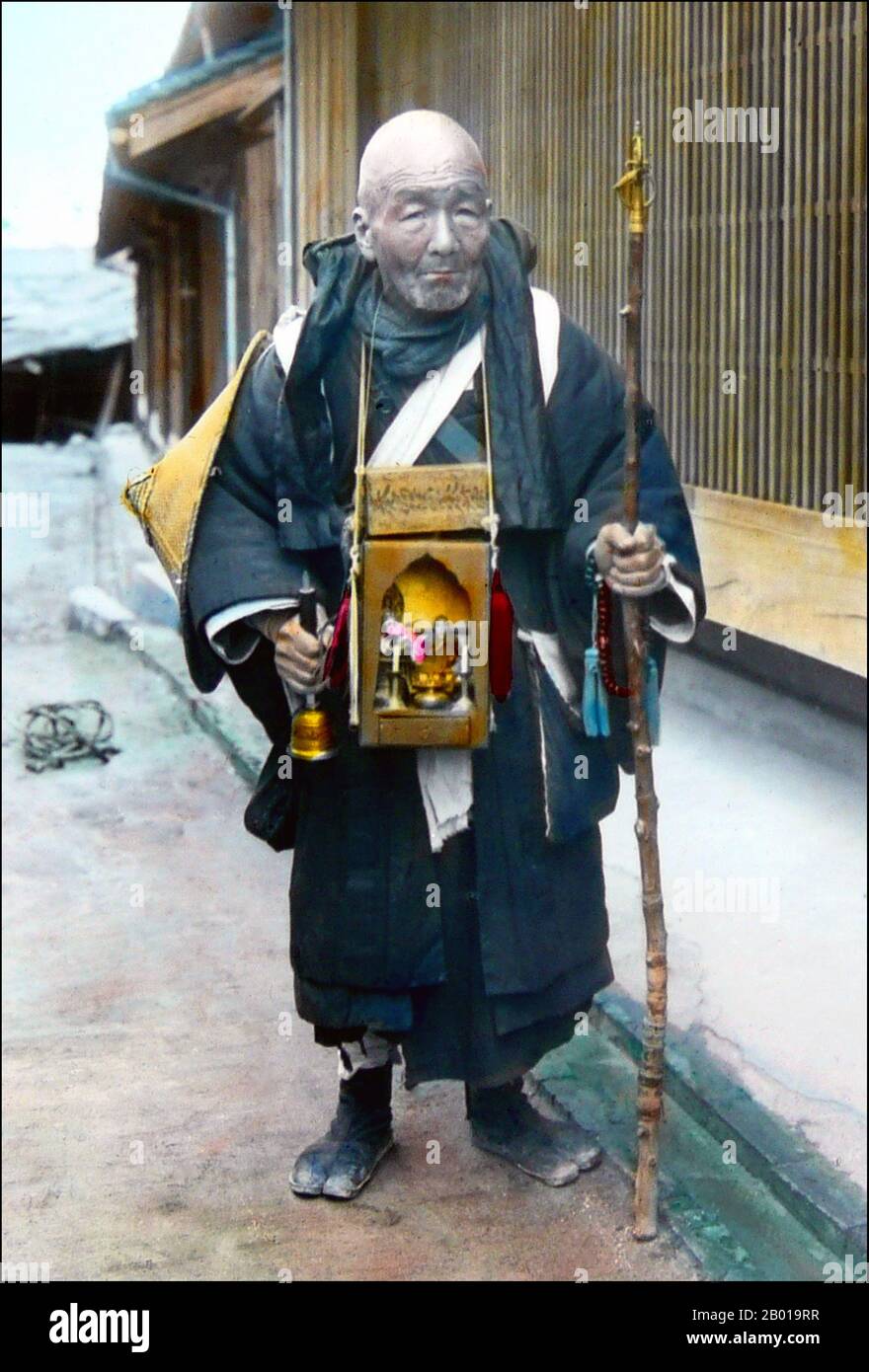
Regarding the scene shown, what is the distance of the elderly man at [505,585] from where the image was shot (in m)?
2.58

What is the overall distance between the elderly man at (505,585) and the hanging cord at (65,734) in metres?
3.80

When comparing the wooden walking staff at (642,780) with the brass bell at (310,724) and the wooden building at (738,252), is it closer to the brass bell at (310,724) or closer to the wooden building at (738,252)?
the brass bell at (310,724)

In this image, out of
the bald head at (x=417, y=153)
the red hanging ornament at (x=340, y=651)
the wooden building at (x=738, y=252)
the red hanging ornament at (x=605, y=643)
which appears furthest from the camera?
the wooden building at (x=738, y=252)

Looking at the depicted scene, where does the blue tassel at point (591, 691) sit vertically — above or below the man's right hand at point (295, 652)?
below

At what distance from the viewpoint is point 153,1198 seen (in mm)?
2945

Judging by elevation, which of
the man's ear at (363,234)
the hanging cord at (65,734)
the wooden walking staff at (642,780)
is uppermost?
the man's ear at (363,234)

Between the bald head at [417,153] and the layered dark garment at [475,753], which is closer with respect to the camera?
the bald head at [417,153]

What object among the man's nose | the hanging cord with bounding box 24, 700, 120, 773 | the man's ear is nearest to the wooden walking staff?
the man's nose

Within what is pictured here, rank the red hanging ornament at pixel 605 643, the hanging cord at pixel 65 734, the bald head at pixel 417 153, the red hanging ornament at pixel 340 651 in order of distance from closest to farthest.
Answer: the bald head at pixel 417 153 → the red hanging ornament at pixel 340 651 → the red hanging ornament at pixel 605 643 → the hanging cord at pixel 65 734

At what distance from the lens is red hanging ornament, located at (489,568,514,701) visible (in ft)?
8.36

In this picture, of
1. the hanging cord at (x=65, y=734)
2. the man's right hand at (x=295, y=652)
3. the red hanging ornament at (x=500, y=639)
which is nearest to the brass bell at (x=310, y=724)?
the man's right hand at (x=295, y=652)

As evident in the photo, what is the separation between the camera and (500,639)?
257 cm
